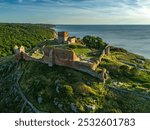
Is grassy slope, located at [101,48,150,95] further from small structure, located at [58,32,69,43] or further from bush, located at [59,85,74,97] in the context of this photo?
small structure, located at [58,32,69,43]

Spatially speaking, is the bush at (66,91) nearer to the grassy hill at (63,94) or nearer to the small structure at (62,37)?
the grassy hill at (63,94)

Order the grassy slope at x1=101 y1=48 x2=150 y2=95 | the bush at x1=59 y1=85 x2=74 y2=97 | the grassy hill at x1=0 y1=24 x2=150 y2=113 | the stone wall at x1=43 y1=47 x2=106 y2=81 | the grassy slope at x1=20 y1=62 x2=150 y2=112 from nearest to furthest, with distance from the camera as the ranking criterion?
1. the grassy slope at x1=20 y1=62 x2=150 y2=112
2. the grassy hill at x1=0 y1=24 x2=150 y2=113
3. the bush at x1=59 y1=85 x2=74 y2=97
4. the grassy slope at x1=101 y1=48 x2=150 y2=95
5. the stone wall at x1=43 y1=47 x2=106 y2=81

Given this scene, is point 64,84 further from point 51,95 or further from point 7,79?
point 7,79

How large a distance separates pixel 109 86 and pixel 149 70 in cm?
1527

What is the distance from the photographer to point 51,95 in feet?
149

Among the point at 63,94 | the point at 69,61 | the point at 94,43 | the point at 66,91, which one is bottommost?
the point at 63,94

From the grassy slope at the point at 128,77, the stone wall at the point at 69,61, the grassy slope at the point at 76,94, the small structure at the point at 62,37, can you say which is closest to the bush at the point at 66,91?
the grassy slope at the point at 76,94

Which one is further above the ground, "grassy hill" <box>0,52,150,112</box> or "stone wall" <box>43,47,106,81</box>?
"stone wall" <box>43,47,106,81</box>

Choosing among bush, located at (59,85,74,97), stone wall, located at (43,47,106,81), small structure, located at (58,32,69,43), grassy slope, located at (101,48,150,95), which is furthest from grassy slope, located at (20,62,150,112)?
small structure, located at (58,32,69,43)

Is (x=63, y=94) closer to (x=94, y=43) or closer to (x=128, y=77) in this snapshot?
(x=128, y=77)

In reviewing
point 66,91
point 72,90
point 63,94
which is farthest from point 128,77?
point 63,94

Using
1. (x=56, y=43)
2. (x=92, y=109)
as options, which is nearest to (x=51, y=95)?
(x=92, y=109)

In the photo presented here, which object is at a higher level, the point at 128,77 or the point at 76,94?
the point at 128,77

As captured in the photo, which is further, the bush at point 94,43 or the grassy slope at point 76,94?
the bush at point 94,43
